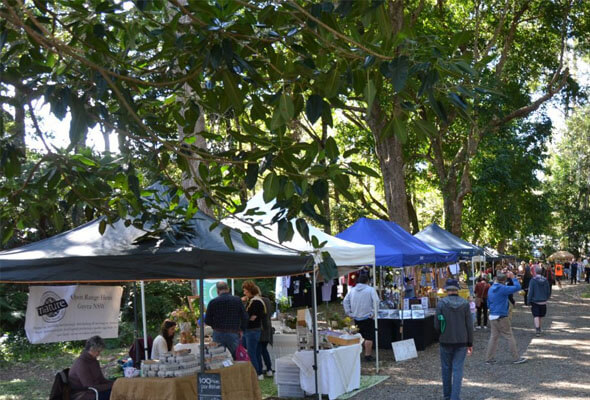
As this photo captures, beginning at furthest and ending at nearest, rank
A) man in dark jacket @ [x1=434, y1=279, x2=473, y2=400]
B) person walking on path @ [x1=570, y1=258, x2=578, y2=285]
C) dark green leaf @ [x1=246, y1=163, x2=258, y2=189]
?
person walking on path @ [x1=570, y1=258, x2=578, y2=285], man in dark jacket @ [x1=434, y1=279, x2=473, y2=400], dark green leaf @ [x1=246, y1=163, x2=258, y2=189]

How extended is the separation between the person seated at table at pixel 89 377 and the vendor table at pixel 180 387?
1.09 ft

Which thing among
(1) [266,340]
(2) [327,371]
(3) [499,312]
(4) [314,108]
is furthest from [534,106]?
(4) [314,108]

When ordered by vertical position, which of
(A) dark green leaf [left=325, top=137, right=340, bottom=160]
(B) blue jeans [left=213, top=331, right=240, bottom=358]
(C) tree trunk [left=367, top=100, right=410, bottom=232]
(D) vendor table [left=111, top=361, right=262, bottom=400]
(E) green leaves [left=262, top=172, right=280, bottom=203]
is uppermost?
(C) tree trunk [left=367, top=100, right=410, bottom=232]

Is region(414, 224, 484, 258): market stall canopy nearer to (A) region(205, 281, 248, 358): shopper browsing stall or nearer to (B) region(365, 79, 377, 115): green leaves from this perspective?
(A) region(205, 281, 248, 358): shopper browsing stall

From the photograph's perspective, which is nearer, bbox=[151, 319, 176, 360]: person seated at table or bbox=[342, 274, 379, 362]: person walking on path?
bbox=[151, 319, 176, 360]: person seated at table

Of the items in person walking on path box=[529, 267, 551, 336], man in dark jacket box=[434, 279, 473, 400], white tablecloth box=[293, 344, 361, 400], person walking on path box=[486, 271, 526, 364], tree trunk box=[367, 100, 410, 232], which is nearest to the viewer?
man in dark jacket box=[434, 279, 473, 400]

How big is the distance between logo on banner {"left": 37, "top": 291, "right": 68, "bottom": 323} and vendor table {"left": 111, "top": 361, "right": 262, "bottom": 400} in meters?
1.18

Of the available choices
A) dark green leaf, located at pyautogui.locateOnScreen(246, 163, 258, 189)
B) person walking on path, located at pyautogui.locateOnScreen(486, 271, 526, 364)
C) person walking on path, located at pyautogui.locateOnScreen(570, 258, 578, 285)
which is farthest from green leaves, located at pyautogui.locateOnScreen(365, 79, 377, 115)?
person walking on path, located at pyautogui.locateOnScreen(570, 258, 578, 285)

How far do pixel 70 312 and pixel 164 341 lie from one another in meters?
1.60

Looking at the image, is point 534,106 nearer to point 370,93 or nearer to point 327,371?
point 327,371

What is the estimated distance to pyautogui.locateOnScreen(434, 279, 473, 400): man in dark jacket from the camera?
9930 mm

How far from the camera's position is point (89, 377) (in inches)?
338

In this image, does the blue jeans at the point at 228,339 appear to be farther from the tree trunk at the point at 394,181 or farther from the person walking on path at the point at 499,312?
the tree trunk at the point at 394,181

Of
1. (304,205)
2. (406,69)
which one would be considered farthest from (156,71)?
(406,69)
